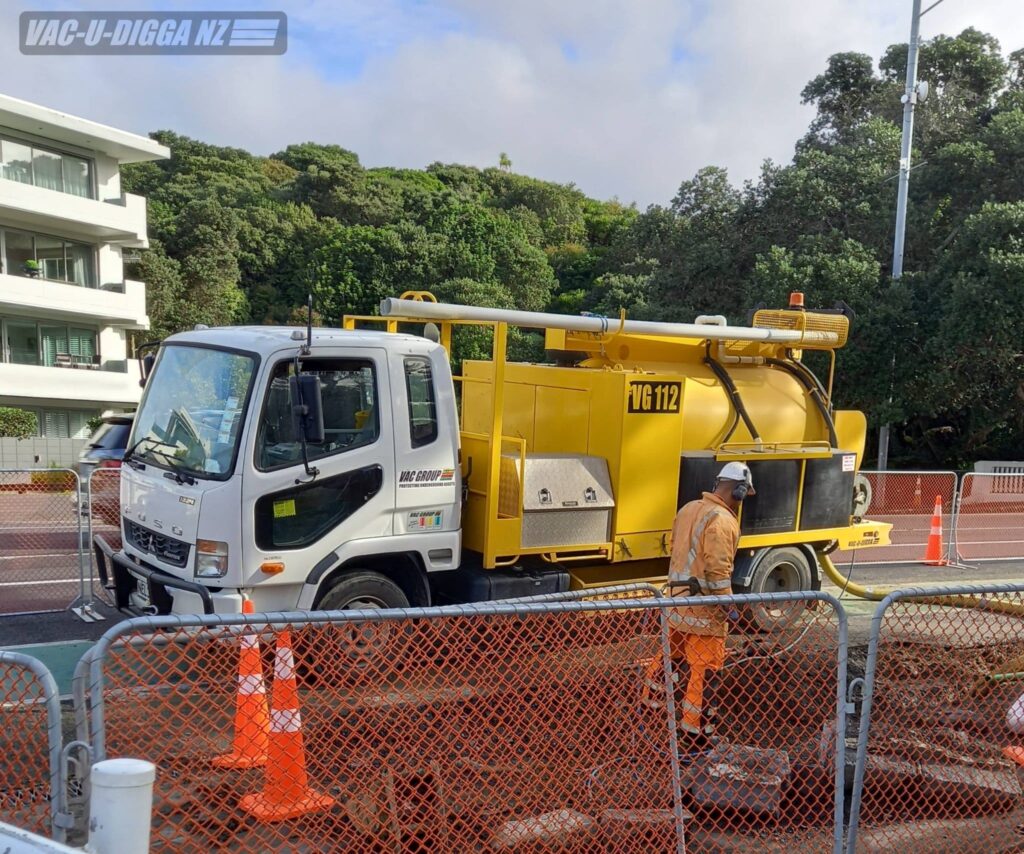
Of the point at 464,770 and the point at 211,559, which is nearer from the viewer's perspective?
the point at 464,770

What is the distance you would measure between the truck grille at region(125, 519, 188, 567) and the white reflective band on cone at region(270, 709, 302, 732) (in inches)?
76.5

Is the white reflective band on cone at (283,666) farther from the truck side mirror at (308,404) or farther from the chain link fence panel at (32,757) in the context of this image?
the truck side mirror at (308,404)

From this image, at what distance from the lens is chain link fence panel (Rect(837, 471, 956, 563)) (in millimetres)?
12250

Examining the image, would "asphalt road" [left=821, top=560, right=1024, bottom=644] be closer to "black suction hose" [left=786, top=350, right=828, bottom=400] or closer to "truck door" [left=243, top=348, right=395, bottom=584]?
"black suction hose" [left=786, top=350, right=828, bottom=400]

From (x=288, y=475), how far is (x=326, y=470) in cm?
26

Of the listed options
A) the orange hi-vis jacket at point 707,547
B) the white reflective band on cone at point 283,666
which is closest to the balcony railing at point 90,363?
the orange hi-vis jacket at point 707,547

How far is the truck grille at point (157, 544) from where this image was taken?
5.56 metres

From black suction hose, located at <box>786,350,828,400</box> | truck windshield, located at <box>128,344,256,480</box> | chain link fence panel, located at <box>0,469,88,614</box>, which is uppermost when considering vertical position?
black suction hose, located at <box>786,350,828,400</box>

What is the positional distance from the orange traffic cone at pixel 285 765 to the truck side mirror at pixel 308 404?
171 cm

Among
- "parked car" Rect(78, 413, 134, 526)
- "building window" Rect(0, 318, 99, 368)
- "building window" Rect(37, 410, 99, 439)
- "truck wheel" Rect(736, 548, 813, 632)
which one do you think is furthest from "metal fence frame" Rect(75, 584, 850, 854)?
"building window" Rect(0, 318, 99, 368)

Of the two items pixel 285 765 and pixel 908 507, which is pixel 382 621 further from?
pixel 908 507

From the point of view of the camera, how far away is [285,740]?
373 centimetres

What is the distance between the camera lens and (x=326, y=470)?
18.7 feet

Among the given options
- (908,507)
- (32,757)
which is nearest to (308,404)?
(32,757)
